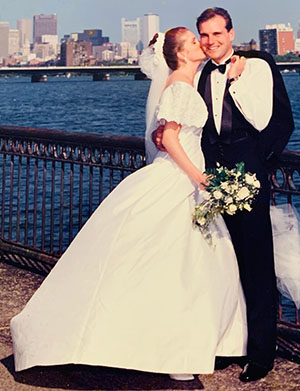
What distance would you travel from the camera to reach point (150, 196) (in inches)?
160

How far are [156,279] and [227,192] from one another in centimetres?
58

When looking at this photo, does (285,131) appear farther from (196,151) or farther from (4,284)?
(4,284)

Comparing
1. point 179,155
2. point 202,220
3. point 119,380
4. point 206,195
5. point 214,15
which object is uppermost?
point 214,15

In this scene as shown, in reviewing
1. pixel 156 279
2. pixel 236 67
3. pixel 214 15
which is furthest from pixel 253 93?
pixel 156 279

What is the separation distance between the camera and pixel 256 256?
421 cm

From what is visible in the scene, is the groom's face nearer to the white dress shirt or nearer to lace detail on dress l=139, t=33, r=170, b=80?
the white dress shirt

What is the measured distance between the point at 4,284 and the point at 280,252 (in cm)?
253

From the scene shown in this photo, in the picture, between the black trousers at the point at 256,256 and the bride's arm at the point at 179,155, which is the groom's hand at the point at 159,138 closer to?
the bride's arm at the point at 179,155

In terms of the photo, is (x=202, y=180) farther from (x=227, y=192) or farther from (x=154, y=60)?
(x=154, y=60)

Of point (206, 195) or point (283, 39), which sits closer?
point (206, 195)

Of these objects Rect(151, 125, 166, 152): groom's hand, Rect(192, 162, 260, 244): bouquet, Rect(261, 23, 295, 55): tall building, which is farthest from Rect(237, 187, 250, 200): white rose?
Rect(261, 23, 295, 55): tall building

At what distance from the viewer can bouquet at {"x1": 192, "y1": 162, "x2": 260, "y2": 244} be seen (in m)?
3.89

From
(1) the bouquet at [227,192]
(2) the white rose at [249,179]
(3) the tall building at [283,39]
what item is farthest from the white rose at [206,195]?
(3) the tall building at [283,39]

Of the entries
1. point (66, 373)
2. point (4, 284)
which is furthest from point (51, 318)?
point (4, 284)
